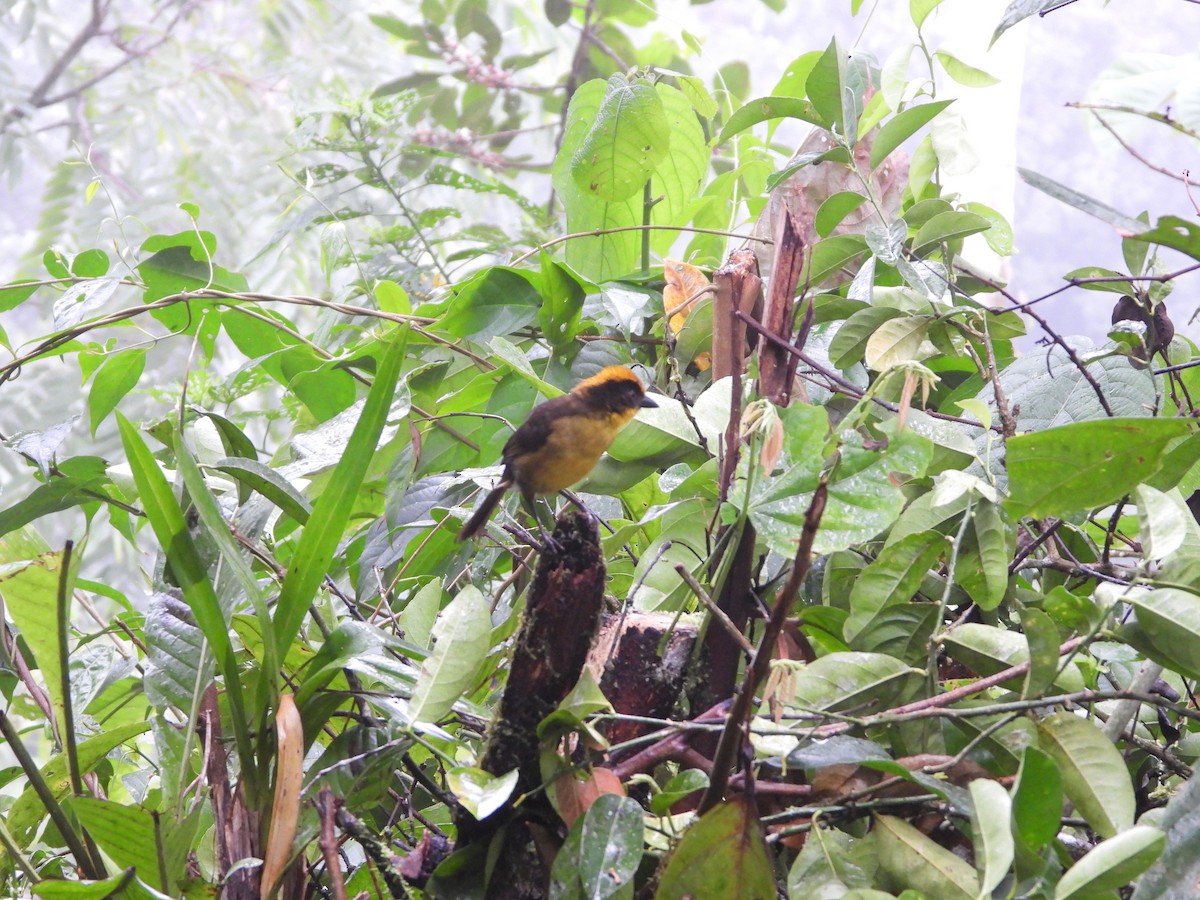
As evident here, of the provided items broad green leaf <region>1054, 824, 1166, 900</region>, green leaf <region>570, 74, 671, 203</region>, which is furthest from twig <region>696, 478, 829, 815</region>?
green leaf <region>570, 74, 671, 203</region>

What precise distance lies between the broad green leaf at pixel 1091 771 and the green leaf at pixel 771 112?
0.79 meters

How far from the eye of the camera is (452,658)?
788mm

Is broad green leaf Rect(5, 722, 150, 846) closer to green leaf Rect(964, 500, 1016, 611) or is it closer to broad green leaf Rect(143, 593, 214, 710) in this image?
broad green leaf Rect(143, 593, 214, 710)

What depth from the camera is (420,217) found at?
6.66ft

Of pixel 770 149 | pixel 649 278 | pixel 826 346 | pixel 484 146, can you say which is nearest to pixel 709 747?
pixel 826 346

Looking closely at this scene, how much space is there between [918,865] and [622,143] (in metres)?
1.05

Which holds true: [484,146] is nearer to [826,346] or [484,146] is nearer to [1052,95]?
[1052,95]

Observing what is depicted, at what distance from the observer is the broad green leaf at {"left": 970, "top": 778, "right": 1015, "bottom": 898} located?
0.62 meters

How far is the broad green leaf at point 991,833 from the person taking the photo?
2.02 ft

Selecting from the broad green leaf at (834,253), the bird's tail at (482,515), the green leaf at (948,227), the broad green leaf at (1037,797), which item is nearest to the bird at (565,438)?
the bird's tail at (482,515)

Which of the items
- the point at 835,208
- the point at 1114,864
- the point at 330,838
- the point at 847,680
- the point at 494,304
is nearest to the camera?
the point at 1114,864

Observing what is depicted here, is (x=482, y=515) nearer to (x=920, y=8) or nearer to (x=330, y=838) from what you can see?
(x=330, y=838)

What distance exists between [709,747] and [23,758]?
0.59 metres

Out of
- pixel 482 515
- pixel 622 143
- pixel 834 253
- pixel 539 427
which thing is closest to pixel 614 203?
pixel 622 143
